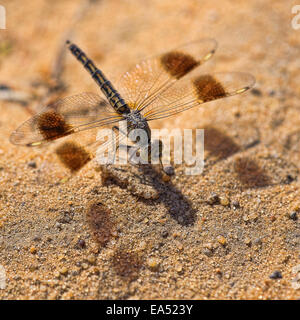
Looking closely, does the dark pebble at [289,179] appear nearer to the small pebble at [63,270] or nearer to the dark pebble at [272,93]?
the dark pebble at [272,93]

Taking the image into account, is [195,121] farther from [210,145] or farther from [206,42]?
[206,42]

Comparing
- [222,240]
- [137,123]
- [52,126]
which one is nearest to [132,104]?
[137,123]

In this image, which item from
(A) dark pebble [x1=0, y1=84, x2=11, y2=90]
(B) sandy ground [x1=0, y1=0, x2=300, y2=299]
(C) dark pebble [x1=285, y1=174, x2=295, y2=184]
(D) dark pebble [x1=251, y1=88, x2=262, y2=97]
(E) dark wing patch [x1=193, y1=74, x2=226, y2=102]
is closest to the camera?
(B) sandy ground [x1=0, y1=0, x2=300, y2=299]

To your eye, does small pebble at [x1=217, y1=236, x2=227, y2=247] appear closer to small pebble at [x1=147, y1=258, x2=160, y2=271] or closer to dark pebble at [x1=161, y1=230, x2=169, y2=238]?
dark pebble at [x1=161, y1=230, x2=169, y2=238]

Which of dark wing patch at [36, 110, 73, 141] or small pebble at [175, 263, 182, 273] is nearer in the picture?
small pebble at [175, 263, 182, 273]

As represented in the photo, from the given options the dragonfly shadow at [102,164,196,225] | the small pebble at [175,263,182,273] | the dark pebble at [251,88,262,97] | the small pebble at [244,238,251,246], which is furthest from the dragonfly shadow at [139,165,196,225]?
the dark pebble at [251,88,262,97]

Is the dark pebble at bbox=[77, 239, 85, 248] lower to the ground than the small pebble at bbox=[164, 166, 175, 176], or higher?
lower

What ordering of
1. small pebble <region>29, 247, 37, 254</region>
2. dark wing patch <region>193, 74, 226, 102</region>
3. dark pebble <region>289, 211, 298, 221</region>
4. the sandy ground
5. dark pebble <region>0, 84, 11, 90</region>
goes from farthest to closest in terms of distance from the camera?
1. dark pebble <region>0, 84, 11, 90</region>
2. dark wing patch <region>193, 74, 226, 102</region>
3. dark pebble <region>289, 211, 298, 221</region>
4. small pebble <region>29, 247, 37, 254</region>
5. the sandy ground

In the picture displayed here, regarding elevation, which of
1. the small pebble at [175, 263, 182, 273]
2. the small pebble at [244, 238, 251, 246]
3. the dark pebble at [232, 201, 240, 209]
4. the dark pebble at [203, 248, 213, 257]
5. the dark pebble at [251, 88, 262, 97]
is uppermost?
the dark pebble at [251, 88, 262, 97]
